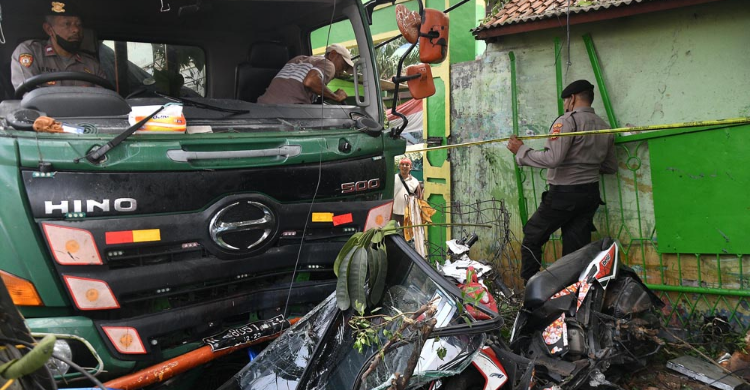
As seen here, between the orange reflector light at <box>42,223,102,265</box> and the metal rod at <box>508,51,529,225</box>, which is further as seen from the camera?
the metal rod at <box>508,51,529,225</box>

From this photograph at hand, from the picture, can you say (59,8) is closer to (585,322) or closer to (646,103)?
(585,322)

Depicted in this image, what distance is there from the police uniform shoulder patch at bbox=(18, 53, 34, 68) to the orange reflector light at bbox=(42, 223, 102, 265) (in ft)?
4.02

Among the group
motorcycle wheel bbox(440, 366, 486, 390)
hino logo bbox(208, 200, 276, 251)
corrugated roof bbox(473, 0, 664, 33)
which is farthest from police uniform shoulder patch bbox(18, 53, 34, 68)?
corrugated roof bbox(473, 0, 664, 33)

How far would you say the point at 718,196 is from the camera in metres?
4.42

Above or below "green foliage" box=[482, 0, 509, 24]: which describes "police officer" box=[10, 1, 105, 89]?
below

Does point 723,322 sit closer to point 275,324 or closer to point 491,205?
point 491,205

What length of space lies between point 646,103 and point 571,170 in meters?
1.00

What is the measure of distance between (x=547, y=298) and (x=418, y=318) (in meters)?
1.44

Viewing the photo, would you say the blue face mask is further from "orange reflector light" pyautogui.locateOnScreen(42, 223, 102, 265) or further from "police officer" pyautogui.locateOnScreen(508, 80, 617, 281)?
"police officer" pyautogui.locateOnScreen(508, 80, 617, 281)

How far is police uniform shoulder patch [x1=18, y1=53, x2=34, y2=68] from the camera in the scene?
3.09 metres

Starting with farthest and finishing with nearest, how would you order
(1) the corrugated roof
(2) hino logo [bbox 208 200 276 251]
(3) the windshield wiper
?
1. (1) the corrugated roof
2. (2) hino logo [bbox 208 200 276 251]
3. (3) the windshield wiper

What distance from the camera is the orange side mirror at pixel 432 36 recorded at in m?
3.54

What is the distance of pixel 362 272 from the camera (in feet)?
7.91

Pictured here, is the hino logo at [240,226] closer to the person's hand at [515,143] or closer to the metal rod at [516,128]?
the person's hand at [515,143]
